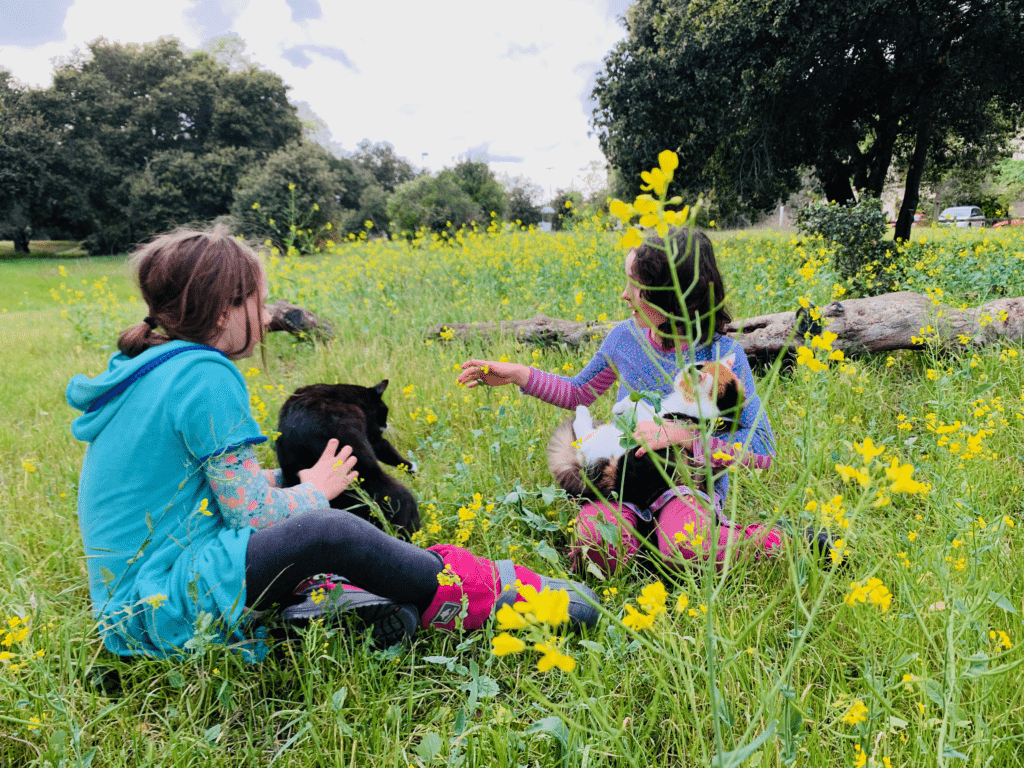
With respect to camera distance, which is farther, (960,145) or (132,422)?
(960,145)

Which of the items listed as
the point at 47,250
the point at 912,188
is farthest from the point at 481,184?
the point at 47,250

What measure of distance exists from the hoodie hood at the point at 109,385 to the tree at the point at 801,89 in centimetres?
977

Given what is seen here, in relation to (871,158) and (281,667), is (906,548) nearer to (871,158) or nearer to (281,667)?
(281,667)

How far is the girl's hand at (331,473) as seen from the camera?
5.45 feet

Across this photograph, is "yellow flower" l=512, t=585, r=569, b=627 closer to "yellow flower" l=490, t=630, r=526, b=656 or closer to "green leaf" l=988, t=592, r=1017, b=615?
"yellow flower" l=490, t=630, r=526, b=656

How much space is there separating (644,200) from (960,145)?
18874mm

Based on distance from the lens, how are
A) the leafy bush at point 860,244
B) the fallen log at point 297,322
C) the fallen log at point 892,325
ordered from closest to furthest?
the fallen log at point 892,325 → the fallen log at point 297,322 → the leafy bush at point 860,244

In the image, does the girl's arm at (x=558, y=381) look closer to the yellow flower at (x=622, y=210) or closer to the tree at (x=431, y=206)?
the yellow flower at (x=622, y=210)

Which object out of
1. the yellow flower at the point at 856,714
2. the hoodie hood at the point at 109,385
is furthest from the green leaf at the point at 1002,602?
the hoodie hood at the point at 109,385

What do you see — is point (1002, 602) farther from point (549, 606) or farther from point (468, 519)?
point (468, 519)

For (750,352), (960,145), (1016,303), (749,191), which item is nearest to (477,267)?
(750,352)

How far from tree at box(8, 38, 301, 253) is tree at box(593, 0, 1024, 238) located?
808 inches

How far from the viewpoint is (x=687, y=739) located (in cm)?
117

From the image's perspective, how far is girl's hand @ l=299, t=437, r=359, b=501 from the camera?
1.66m
